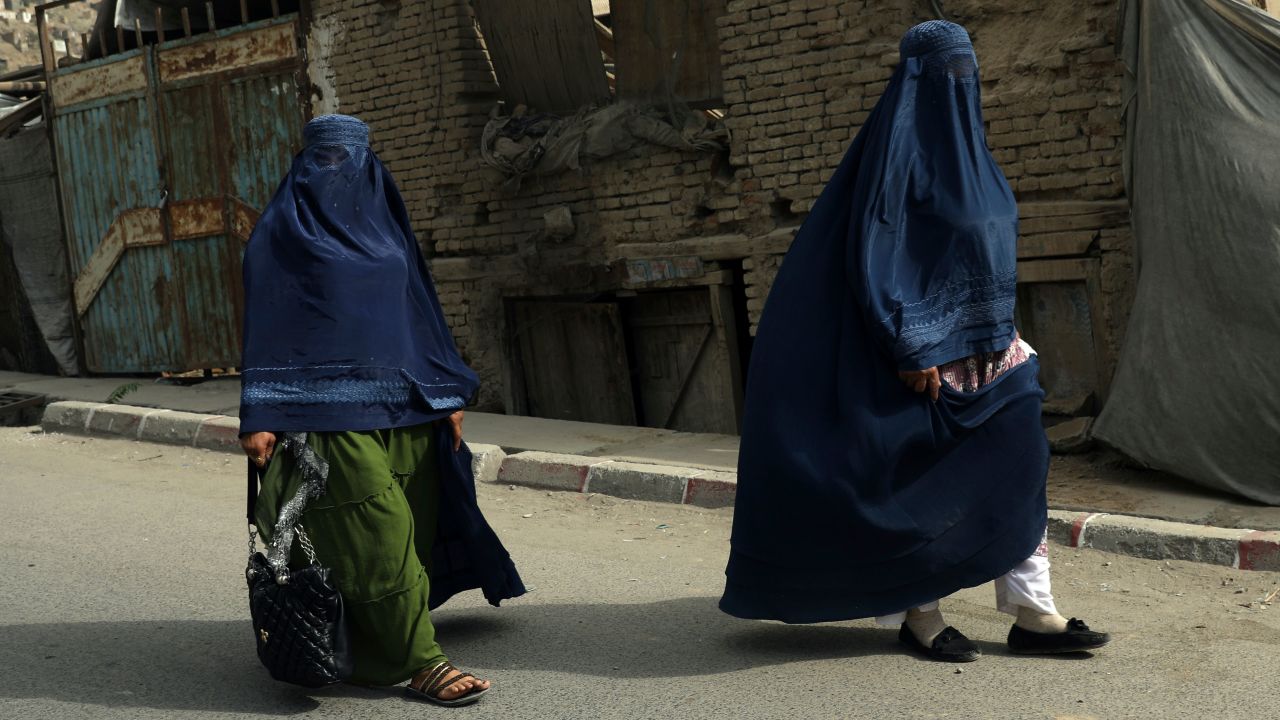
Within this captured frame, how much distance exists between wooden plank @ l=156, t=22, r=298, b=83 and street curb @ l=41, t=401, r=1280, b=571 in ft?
8.95

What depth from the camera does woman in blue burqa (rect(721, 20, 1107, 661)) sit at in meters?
3.65

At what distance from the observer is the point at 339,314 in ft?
12.2

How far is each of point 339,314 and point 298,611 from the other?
2.63 ft

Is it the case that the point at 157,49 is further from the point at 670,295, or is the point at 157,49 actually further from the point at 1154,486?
the point at 1154,486

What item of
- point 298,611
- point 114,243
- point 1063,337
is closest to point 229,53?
point 114,243

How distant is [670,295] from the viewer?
8594 millimetres

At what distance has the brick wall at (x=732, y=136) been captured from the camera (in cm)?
639

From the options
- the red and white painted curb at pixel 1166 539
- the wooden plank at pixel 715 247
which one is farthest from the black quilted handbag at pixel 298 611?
the wooden plank at pixel 715 247

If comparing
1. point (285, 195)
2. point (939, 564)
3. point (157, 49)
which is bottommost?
point (939, 564)

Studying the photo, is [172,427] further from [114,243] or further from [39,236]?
[39,236]

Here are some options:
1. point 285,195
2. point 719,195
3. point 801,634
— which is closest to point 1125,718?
point 801,634

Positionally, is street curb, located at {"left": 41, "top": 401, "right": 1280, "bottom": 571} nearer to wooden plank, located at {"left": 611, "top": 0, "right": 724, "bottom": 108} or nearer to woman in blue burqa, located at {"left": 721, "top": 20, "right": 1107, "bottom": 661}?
woman in blue burqa, located at {"left": 721, "top": 20, "right": 1107, "bottom": 661}

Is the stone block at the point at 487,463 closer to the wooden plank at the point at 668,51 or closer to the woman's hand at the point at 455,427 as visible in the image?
the wooden plank at the point at 668,51

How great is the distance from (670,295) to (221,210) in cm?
402
